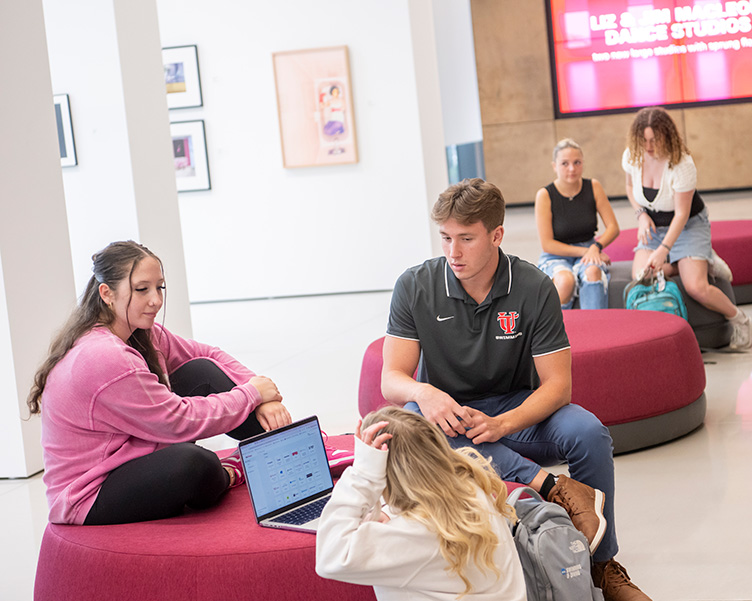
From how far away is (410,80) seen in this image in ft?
32.6

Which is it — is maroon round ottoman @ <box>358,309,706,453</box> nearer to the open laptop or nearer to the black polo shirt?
the black polo shirt

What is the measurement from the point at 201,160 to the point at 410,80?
2493mm

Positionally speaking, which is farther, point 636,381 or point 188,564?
point 636,381

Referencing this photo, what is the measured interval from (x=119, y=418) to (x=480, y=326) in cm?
119

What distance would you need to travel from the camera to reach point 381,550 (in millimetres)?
2102

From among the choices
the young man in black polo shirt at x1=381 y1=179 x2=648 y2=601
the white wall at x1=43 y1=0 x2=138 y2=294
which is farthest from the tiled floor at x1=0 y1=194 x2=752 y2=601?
the white wall at x1=43 y1=0 x2=138 y2=294

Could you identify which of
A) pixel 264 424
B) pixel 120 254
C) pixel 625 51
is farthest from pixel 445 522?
pixel 625 51

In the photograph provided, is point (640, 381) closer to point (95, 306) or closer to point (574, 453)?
point (574, 453)

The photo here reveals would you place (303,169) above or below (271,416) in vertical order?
above

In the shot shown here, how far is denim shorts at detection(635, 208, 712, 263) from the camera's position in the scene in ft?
19.9

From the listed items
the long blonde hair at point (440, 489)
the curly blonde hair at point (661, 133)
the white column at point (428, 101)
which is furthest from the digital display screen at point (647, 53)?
the long blonde hair at point (440, 489)

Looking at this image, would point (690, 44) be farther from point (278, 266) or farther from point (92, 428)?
point (92, 428)

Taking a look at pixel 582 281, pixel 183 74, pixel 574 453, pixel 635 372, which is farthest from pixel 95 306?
pixel 183 74

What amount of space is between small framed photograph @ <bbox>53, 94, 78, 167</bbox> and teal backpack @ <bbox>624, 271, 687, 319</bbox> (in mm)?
3733
